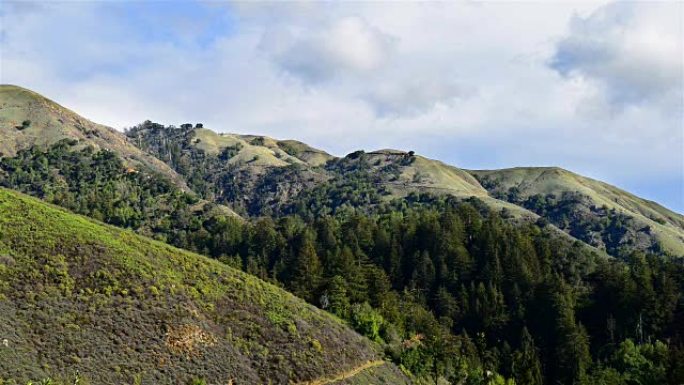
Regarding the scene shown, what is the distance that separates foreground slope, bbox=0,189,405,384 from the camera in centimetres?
5684

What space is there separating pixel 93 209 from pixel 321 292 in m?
90.9

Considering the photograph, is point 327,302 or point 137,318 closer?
point 137,318

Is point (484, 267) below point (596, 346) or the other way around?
the other way around

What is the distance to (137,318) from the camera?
6500 cm

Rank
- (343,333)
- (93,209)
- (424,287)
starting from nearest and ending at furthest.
→ (343,333)
(424,287)
(93,209)

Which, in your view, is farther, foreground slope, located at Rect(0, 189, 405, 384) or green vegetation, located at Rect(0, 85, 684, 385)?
green vegetation, located at Rect(0, 85, 684, 385)

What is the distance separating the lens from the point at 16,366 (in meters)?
51.1

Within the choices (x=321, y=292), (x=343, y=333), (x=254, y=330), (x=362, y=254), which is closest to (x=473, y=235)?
(x=362, y=254)

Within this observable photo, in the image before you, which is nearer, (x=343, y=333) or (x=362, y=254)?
(x=343, y=333)

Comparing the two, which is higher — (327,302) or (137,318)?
(137,318)

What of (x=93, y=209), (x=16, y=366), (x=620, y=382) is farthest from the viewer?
(x=93, y=209)

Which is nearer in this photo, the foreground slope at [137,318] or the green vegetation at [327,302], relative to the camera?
the foreground slope at [137,318]

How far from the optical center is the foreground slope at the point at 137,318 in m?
56.8

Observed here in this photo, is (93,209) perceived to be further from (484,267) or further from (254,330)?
(254,330)
